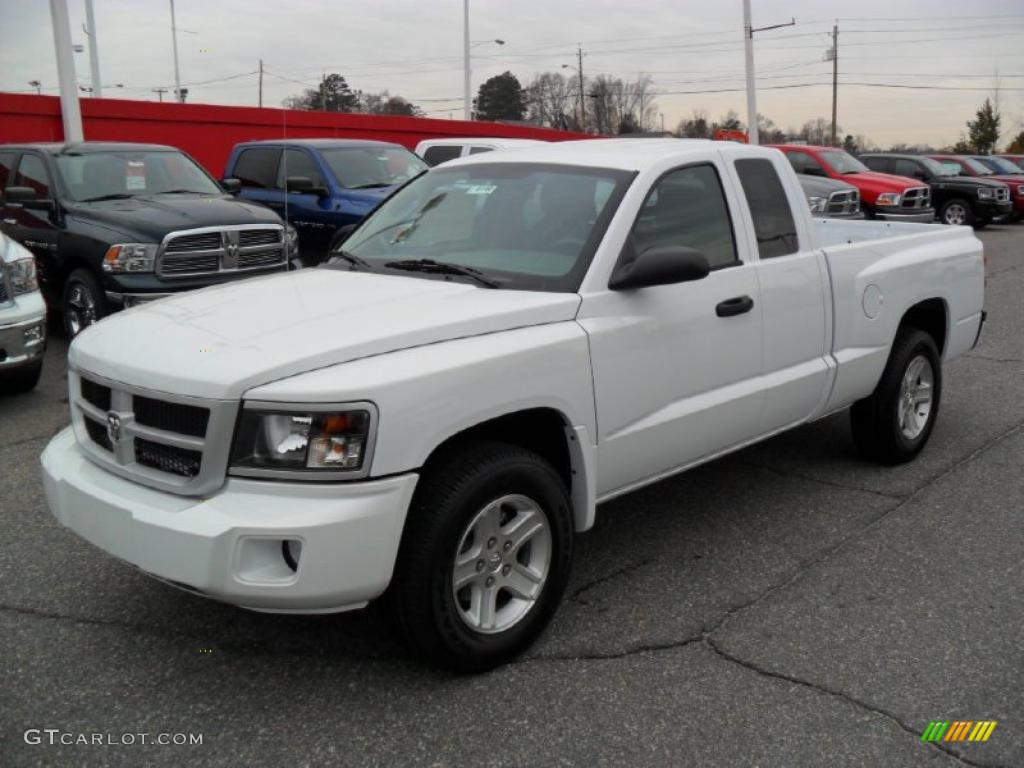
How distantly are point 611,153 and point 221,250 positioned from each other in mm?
5053

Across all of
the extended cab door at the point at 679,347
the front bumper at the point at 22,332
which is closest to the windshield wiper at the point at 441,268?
the extended cab door at the point at 679,347

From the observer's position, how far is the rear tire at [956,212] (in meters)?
22.6

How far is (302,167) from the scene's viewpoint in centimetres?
1191

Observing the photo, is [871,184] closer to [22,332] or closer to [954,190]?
[954,190]

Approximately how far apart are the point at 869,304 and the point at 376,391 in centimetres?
322

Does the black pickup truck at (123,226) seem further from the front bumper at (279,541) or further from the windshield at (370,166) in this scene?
the front bumper at (279,541)

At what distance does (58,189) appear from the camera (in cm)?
908

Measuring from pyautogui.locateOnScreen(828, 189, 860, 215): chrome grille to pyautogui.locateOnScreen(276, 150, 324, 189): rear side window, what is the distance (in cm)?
856

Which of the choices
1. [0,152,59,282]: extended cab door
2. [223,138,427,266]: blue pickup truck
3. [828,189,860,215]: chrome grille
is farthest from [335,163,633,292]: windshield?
[828,189,860,215]: chrome grille

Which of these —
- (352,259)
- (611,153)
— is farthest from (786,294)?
(352,259)

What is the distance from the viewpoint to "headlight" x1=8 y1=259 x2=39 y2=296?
7.04m

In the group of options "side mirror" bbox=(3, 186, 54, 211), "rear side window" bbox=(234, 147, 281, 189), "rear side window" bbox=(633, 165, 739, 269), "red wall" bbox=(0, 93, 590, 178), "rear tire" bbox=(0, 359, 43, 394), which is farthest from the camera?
"red wall" bbox=(0, 93, 590, 178)

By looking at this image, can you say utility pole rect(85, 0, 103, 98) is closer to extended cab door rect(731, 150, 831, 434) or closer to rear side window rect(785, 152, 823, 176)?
rear side window rect(785, 152, 823, 176)

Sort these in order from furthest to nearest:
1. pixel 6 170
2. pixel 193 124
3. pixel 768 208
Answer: pixel 193 124 < pixel 6 170 < pixel 768 208
